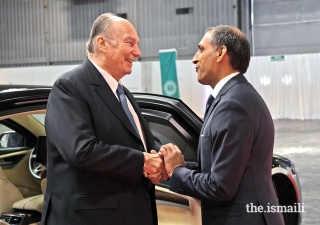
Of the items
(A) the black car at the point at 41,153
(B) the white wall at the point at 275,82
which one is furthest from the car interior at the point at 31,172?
(B) the white wall at the point at 275,82

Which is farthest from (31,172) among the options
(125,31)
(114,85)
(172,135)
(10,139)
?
(125,31)

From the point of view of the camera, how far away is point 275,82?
49.2ft

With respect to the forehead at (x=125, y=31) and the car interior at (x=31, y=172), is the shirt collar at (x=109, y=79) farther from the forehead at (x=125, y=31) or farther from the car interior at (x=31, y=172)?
the car interior at (x=31, y=172)

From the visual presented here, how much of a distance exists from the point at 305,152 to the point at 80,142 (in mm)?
8242

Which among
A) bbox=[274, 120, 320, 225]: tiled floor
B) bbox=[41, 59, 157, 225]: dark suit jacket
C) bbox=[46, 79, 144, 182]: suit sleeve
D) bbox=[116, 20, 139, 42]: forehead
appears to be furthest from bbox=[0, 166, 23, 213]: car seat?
bbox=[274, 120, 320, 225]: tiled floor

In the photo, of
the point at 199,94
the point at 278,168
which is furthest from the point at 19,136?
the point at 199,94

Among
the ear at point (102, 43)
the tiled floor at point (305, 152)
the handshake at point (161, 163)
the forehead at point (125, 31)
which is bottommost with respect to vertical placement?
the tiled floor at point (305, 152)

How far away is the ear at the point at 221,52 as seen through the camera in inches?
73.4

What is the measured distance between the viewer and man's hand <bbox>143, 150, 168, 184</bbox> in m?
1.72

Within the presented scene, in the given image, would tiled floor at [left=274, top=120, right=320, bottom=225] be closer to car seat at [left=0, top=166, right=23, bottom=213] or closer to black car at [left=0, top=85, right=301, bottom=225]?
black car at [left=0, top=85, right=301, bottom=225]

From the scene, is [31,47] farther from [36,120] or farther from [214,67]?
[214,67]

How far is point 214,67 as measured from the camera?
6.25 ft

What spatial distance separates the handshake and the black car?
36cm

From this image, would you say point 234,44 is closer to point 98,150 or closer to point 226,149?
point 226,149
